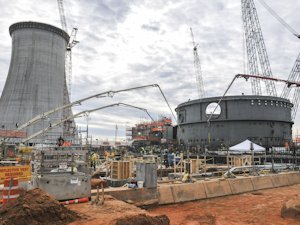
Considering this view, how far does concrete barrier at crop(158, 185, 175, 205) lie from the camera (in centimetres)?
1424

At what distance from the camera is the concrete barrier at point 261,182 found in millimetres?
19031

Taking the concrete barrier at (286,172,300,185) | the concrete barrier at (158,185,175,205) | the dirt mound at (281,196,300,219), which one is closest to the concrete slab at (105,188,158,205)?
the concrete barrier at (158,185,175,205)

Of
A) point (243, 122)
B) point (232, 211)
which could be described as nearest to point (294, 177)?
point (232, 211)

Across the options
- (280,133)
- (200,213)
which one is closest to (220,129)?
(280,133)

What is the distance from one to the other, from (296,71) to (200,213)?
68.5 meters

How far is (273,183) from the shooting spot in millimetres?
20281

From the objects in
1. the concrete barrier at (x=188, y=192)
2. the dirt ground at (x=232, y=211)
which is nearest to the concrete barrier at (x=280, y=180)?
the dirt ground at (x=232, y=211)

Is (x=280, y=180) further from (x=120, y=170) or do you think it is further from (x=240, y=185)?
(x=120, y=170)

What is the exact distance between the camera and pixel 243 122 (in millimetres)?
46375

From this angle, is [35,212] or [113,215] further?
[113,215]

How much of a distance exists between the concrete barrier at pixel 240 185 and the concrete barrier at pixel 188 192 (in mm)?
2658

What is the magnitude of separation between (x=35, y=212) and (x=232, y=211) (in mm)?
9241

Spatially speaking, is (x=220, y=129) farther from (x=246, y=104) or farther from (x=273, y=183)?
(x=273, y=183)

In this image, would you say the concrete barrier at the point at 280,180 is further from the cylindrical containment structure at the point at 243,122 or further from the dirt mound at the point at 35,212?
the cylindrical containment structure at the point at 243,122
